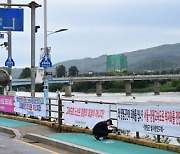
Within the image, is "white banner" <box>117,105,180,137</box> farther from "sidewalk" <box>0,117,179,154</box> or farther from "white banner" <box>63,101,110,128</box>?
"white banner" <box>63,101,110,128</box>

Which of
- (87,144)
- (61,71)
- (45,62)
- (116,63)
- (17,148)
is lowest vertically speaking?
(17,148)

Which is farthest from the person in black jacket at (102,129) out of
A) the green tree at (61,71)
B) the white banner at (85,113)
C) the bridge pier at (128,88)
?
the green tree at (61,71)

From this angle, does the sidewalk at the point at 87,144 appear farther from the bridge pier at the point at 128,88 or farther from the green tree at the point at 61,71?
the green tree at the point at 61,71

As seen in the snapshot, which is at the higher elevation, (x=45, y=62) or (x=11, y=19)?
(x=11, y=19)

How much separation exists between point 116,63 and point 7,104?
9966cm

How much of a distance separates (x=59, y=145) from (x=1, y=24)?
47.6 ft

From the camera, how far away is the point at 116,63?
125812 millimetres

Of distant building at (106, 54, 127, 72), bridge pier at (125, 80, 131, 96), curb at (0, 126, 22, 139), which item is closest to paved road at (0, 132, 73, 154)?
curb at (0, 126, 22, 139)

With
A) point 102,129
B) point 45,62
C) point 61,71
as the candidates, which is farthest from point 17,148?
point 61,71

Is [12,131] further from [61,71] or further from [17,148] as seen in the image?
[61,71]

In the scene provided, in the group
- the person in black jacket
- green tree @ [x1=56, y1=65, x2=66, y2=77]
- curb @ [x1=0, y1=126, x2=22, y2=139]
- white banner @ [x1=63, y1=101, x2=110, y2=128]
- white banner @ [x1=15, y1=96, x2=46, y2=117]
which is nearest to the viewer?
the person in black jacket

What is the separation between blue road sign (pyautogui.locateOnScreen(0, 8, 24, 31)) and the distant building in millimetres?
86443

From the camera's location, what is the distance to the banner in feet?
86.5

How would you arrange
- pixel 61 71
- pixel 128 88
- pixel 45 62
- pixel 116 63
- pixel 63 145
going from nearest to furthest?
pixel 63 145
pixel 45 62
pixel 128 88
pixel 61 71
pixel 116 63
